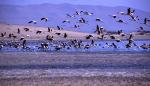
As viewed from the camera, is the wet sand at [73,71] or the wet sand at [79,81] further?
the wet sand at [73,71]

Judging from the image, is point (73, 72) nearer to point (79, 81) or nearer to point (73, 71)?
point (73, 71)

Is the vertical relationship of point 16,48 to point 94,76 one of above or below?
below

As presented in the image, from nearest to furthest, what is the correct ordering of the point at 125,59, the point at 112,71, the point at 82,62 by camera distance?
the point at 112,71
the point at 82,62
the point at 125,59

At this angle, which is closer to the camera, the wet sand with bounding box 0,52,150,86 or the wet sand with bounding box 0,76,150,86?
the wet sand with bounding box 0,76,150,86

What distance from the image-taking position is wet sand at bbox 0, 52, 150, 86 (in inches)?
971

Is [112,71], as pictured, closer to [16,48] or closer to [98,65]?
[98,65]

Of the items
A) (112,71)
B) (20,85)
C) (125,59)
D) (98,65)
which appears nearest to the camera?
(20,85)

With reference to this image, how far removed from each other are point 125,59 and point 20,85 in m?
16.9

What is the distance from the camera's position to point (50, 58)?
1547 inches

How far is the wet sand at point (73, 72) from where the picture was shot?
2467 cm

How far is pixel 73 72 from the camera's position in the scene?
2912 centimetres

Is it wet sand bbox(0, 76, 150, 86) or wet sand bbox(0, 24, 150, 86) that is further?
wet sand bbox(0, 24, 150, 86)

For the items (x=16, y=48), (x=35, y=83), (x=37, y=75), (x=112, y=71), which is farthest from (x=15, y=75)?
(x=16, y=48)

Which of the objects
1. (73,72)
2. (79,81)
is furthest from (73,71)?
(79,81)
